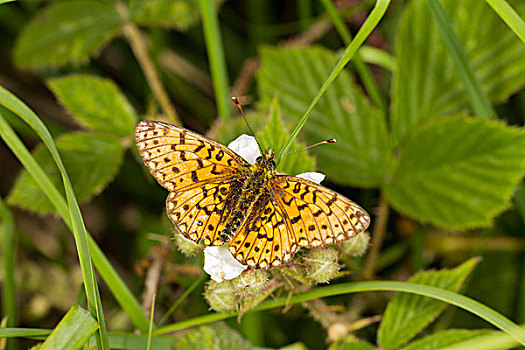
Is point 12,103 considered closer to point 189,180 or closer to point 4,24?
point 189,180

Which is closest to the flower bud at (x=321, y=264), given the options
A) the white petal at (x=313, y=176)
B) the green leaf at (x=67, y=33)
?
the white petal at (x=313, y=176)

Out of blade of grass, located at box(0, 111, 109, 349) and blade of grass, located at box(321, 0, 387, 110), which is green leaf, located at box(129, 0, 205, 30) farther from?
blade of grass, located at box(0, 111, 109, 349)

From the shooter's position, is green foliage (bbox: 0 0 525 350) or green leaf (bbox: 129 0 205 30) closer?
green foliage (bbox: 0 0 525 350)

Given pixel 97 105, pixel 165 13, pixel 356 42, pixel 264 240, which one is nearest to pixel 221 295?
pixel 264 240

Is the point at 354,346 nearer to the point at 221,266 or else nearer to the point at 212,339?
the point at 212,339

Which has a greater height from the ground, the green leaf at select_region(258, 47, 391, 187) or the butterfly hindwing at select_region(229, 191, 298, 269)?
the green leaf at select_region(258, 47, 391, 187)

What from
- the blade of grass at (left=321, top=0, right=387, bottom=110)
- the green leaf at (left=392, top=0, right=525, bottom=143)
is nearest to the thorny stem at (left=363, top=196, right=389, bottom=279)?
the green leaf at (left=392, top=0, right=525, bottom=143)
